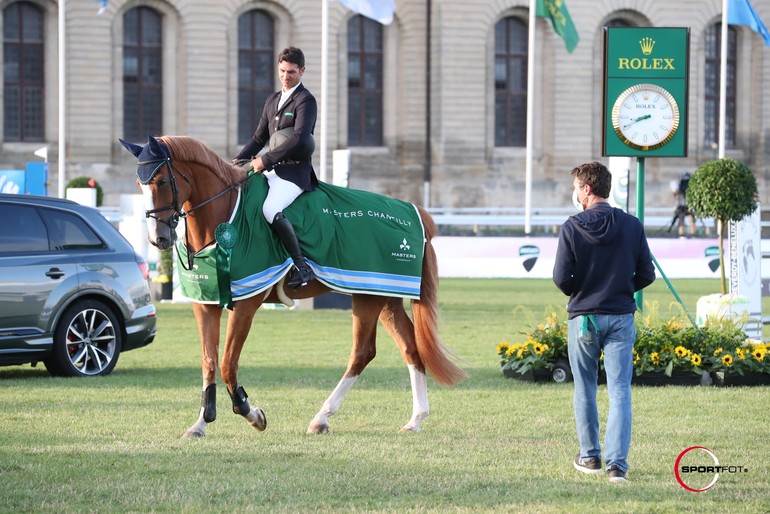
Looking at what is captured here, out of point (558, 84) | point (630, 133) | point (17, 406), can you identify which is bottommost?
point (17, 406)

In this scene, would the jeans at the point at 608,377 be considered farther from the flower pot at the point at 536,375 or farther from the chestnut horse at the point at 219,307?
the flower pot at the point at 536,375

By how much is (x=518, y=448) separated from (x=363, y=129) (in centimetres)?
4513

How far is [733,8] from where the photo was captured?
34.6 metres

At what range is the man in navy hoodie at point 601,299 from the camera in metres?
8.20

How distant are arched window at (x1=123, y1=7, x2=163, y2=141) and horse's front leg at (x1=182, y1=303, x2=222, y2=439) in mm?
41922

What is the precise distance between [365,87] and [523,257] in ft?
78.3

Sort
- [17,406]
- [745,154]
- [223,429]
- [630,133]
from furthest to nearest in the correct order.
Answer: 1. [745,154]
2. [630,133]
3. [17,406]
4. [223,429]

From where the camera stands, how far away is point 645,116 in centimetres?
1356

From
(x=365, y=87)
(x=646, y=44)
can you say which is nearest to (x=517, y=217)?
(x=365, y=87)

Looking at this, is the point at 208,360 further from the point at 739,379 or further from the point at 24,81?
the point at 24,81

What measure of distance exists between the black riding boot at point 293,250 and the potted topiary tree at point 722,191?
6144 mm

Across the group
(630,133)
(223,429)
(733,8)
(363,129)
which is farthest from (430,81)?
(223,429)

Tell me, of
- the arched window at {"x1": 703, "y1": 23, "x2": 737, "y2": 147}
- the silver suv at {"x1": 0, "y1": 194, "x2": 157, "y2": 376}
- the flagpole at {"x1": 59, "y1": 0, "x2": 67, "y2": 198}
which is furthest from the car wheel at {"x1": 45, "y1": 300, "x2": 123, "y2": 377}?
the arched window at {"x1": 703, "y1": 23, "x2": 737, "y2": 147}

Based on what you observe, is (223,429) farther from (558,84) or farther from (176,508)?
(558,84)
